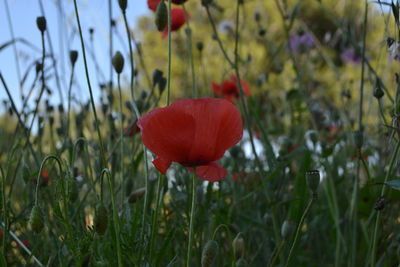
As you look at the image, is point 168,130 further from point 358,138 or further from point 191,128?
point 358,138

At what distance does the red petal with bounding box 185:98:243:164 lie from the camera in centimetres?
67

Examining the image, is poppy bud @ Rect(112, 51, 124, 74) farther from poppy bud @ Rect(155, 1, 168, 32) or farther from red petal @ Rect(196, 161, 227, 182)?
red petal @ Rect(196, 161, 227, 182)

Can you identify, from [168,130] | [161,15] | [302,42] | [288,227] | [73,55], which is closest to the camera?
[168,130]

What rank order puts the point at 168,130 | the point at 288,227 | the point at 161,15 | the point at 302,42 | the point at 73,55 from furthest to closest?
1. the point at 302,42
2. the point at 73,55
3. the point at 161,15
4. the point at 288,227
5. the point at 168,130

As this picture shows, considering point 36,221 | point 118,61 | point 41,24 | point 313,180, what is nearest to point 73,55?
point 41,24

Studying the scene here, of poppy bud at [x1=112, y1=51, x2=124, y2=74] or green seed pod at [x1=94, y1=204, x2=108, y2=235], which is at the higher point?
poppy bud at [x1=112, y1=51, x2=124, y2=74]

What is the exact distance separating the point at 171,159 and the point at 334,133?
155 centimetres

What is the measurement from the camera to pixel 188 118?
2.17 feet

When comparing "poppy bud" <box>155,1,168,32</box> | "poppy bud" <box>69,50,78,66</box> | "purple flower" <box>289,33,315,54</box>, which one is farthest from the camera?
"purple flower" <box>289,33,315,54</box>

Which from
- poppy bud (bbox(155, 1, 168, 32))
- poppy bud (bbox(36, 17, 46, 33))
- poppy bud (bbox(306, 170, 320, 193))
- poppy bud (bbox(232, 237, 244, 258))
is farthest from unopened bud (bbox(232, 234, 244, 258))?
poppy bud (bbox(36, 17, 46, 33))

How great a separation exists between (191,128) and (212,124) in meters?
0.02

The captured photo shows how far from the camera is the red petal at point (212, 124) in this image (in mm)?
666

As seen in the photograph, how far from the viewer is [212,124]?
666 mm

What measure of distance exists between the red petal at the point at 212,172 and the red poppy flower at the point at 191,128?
37mm
